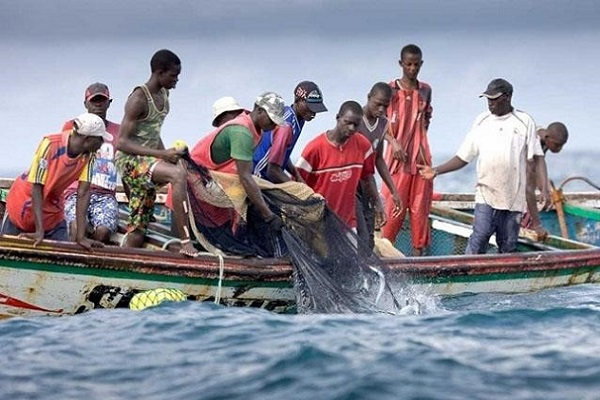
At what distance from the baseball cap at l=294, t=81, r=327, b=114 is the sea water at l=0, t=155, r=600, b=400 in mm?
1808

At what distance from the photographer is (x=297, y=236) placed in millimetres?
9766

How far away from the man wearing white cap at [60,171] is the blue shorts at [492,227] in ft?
12.3

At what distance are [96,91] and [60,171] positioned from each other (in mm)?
1372

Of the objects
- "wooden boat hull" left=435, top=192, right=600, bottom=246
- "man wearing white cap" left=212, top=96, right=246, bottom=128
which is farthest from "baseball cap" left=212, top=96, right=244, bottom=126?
"wooden boat hull" left=435, top=192, right=600, bottom=246

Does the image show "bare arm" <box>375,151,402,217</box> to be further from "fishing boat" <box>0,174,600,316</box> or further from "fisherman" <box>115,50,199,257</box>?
"fisherman" <box>115,50,199,257</box>

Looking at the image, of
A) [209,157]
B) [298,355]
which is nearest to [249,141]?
[209,157]

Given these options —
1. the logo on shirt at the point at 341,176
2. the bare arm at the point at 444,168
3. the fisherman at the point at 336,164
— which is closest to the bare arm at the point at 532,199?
the bare arm at the point at 444,168

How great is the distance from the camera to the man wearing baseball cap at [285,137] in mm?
9977

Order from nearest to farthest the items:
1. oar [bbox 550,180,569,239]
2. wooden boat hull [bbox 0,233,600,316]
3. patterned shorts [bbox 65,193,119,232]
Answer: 1. wooden boat hull [bbox 0,233,600,316]
2. patterned shorts [bbox 65,193,119,232]
3. oar [bbox 550,180,569,239]

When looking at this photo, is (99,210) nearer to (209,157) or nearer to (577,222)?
(209,157)

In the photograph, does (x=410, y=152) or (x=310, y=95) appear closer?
(x=310, y=95)

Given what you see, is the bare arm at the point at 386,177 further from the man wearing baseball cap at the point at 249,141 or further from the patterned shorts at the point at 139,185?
the patterned shorts at the point at 139,185

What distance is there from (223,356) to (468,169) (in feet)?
190

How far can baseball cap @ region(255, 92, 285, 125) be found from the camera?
365 inches
